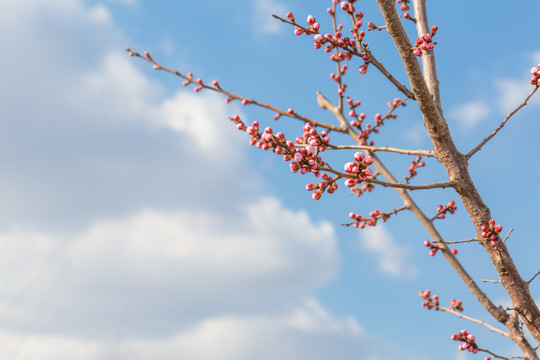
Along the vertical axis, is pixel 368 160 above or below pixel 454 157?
below

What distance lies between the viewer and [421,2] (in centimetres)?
396

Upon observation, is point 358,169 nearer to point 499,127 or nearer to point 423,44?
point 423,44

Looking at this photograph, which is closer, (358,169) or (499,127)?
(358,169)

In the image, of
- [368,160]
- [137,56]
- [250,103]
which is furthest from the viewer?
[137,56]

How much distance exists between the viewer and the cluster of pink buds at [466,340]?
13.0ft

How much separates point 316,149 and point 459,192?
938 millimetres

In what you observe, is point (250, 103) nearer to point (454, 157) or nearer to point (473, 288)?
point (454, 157)

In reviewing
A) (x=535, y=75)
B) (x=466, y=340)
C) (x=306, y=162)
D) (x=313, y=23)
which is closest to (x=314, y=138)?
(x=306, y=162)

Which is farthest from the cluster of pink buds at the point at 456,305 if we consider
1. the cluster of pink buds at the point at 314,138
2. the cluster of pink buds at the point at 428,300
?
the cluster of pink buds at the point at 314,138

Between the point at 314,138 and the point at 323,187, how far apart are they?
0.38 m

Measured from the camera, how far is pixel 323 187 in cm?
286

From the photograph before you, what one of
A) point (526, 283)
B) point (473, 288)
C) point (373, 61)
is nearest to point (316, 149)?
point (373, 61)

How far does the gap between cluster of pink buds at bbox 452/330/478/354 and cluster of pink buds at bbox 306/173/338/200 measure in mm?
2013

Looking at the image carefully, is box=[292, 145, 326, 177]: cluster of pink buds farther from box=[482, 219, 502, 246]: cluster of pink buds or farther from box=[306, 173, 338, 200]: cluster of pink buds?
box=[482, 219, 502, 246]: cluster of pink buds
